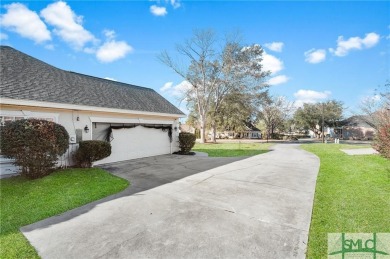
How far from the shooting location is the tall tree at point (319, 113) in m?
45.9

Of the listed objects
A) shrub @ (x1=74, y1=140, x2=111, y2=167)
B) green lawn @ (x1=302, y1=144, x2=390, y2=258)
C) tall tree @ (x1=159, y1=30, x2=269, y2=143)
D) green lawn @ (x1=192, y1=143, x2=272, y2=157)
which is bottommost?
green lawn @ (x1=302, y1=144, x2=390, y2=258)

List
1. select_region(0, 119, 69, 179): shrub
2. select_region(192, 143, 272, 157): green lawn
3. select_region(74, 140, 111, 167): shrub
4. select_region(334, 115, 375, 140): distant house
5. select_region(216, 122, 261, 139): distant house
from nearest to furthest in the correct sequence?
1. select_region(0, 119, 69, 179): shrub
2. select_region(74, 140, 111, 167): shrub
3. select_region(192, 143, 272, 157): green lawn
4. select_region(334, 115, 375, 140): distant house
5. select_region(216, 122, 261, 139): distant house

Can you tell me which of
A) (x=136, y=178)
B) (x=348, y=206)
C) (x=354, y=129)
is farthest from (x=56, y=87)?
(x=354, y=129)

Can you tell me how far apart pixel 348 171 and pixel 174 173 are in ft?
24.2

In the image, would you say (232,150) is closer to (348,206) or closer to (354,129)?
(348,206)

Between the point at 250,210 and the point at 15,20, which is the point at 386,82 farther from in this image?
the point at 15,20

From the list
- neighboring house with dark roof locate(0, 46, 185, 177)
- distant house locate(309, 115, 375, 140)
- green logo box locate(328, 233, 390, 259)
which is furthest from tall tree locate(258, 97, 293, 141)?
green logo box locate(328, 233, 390, 259)

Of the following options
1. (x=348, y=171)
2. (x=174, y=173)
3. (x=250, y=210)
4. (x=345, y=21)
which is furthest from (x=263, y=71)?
(x=250, y=210)

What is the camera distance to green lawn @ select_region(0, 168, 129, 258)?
3.78 metres

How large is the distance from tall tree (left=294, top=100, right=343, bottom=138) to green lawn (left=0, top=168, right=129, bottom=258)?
48.5m

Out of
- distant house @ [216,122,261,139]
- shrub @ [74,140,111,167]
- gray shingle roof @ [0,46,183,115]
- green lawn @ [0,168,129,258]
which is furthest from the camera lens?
distant house @ [216,122,261,139]

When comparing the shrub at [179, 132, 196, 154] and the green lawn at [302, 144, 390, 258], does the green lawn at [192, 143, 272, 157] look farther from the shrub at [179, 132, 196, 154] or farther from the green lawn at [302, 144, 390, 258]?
the green lawn at [302, 144, 390, 258]

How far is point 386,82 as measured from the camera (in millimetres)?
18828

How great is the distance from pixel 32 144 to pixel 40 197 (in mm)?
2185
